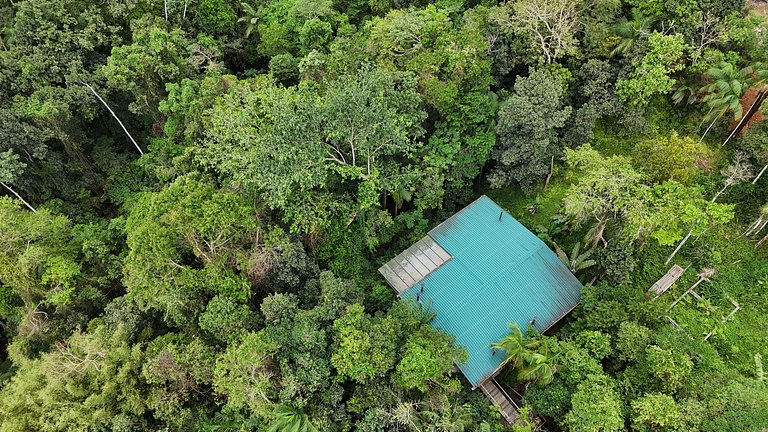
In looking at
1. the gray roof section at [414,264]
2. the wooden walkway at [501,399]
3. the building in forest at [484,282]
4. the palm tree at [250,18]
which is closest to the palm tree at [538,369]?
the building in forest at [484,282]

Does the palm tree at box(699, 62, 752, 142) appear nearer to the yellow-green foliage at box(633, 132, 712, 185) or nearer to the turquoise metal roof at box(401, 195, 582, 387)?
the yellow-green foliage at box(633, 132, 712, 185)

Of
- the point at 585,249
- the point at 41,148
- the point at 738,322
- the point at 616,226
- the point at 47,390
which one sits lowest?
the point at 738,322

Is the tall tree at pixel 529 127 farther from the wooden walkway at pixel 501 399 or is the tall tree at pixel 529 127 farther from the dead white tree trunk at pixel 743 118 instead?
the wooden walkway at pixel 501 399

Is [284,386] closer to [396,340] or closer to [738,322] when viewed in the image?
[396,340]

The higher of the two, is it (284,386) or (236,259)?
(236,259)

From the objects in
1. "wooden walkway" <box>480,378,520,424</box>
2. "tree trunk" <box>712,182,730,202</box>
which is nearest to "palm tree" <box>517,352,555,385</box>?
"wooden walkway" <box>480,378,520,424</box>

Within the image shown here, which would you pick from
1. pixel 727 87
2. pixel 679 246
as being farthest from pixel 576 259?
pixel 727 87

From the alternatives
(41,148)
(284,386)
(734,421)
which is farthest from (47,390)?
(734,421)

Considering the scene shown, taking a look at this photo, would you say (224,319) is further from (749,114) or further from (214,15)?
(749,114)
